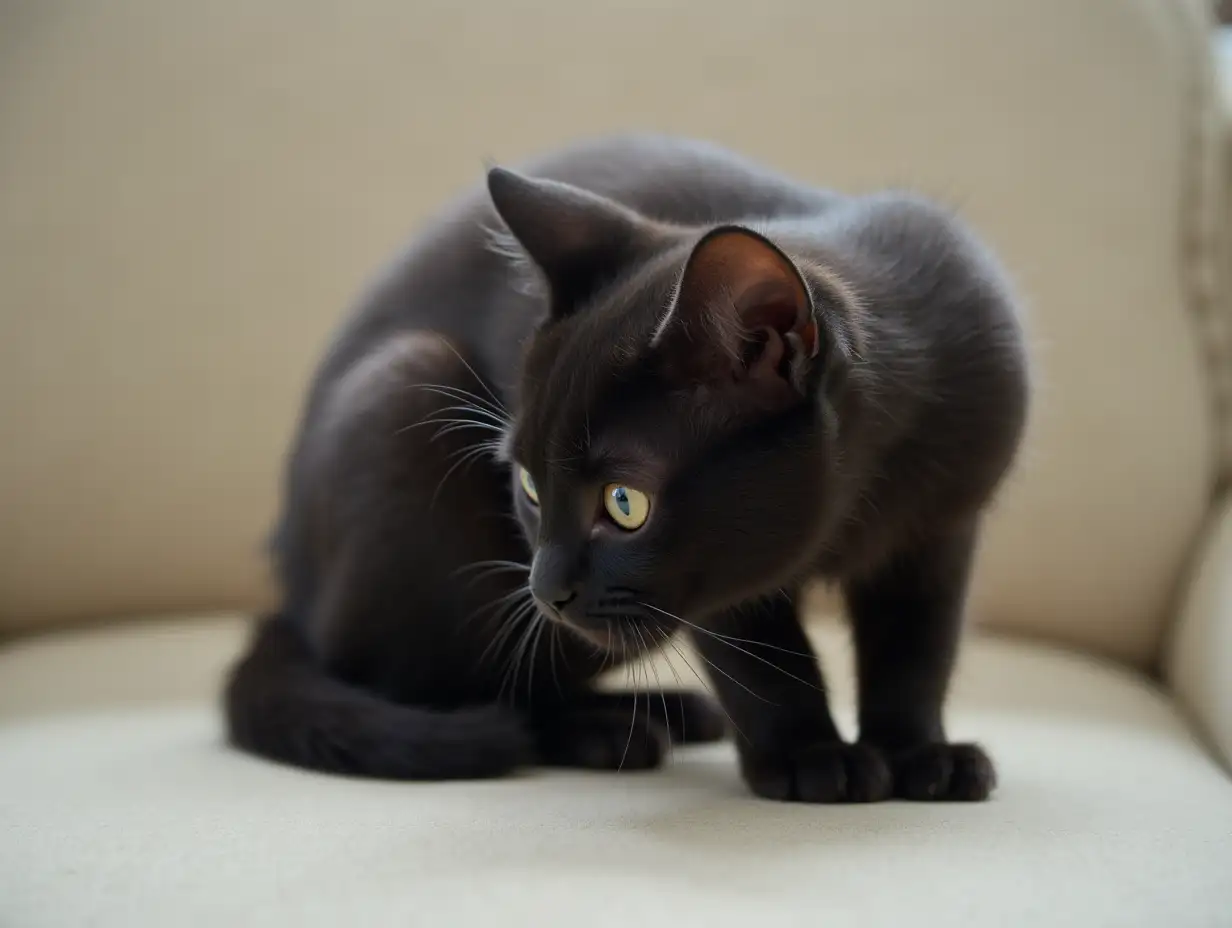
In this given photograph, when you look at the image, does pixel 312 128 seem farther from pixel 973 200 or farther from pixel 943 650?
pixel 943 650

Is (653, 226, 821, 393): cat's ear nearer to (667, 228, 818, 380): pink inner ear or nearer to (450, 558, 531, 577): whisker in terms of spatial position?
(667, 228, 818, 380): pink inner ear

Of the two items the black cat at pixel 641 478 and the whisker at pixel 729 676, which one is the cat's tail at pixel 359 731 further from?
the whisker at pixel 729 676

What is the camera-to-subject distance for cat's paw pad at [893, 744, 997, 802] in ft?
3.95

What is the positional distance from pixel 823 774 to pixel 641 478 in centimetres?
33

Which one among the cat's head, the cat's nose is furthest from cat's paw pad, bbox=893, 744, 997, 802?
the cat's nose

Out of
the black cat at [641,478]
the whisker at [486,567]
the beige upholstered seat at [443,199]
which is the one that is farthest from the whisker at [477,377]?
the beige upholstered seat at [443,199]

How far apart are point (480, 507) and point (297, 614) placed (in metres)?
0.29

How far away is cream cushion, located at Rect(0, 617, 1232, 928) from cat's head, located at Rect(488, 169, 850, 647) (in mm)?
194

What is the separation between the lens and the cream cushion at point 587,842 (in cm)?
87

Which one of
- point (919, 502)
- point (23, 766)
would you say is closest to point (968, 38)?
point (919, 502)

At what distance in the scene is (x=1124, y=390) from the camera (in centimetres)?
184

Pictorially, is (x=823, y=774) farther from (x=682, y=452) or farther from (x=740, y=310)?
(x=740, y=310)

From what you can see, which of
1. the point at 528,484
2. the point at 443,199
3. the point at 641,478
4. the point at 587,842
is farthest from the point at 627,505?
the point at 443,199

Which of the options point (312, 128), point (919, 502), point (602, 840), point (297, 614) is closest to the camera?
point (602, 840)
